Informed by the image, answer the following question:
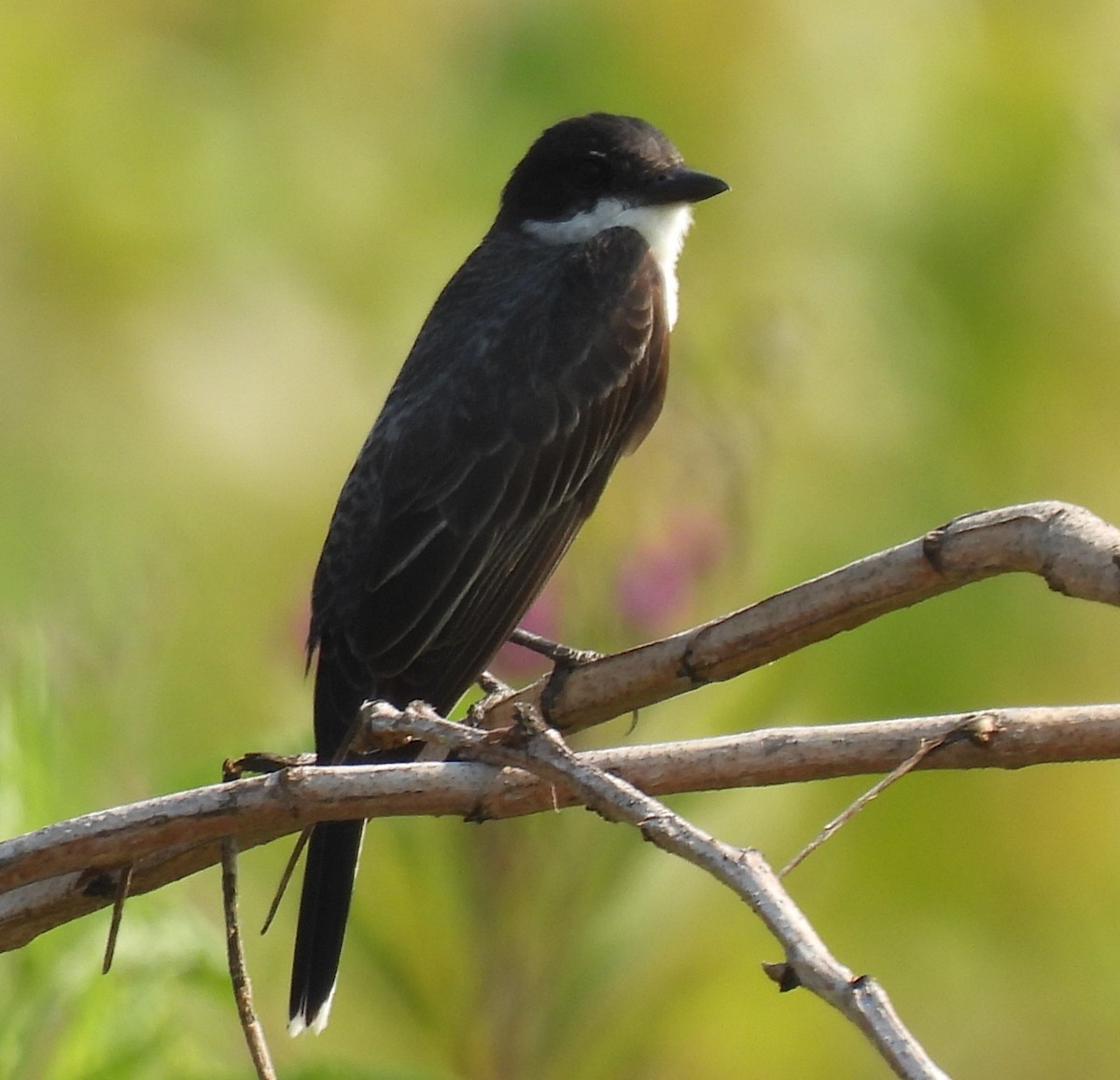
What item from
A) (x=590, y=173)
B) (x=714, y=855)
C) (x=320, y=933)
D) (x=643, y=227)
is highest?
(x=590, y=173)

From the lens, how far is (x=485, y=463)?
415cm

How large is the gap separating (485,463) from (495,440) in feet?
0.20

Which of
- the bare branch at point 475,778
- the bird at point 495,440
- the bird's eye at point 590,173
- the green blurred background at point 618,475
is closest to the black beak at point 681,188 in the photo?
the bird at point 495,440

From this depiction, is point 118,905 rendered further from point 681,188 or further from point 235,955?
point 681,188

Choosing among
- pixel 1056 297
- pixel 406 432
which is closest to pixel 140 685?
pixel 406 432

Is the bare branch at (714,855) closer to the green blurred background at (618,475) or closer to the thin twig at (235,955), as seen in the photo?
the thin twig at (235,955)

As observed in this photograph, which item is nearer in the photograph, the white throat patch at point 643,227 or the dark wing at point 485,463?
the dark wing at point 485,463

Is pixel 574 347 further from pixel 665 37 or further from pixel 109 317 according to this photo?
pixel 109 317

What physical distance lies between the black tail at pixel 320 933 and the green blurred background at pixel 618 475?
0.47 ft

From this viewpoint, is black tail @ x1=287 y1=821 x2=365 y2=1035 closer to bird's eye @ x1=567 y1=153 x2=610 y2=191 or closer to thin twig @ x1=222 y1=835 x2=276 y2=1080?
thin twig @ x1=222 y1=835 x2=276 y2=1080

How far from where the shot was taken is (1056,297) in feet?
18.9

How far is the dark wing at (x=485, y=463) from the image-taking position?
385 centimetres

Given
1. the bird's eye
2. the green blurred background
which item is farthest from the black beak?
the green blurred background

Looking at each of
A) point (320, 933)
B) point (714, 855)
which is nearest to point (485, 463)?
point (320, 933)
